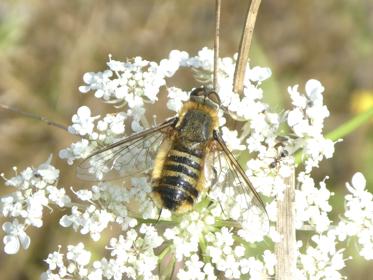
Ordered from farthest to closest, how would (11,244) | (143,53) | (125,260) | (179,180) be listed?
(143,53)
(11,244)
(125,260)
(179,180)

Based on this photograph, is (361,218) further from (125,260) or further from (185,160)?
(125,260)

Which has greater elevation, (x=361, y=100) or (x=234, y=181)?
(x=361, y=100)

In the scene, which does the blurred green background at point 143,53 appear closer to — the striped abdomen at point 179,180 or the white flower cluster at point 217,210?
the white flower cluster at point 217,210

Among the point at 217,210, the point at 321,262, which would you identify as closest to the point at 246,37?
the point at 217,210

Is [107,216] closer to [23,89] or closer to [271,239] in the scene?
[271,239]

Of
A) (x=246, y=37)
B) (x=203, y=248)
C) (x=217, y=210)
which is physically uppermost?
(x=246, y=37)

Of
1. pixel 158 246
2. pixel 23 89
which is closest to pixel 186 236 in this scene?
pixel 158 246
